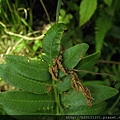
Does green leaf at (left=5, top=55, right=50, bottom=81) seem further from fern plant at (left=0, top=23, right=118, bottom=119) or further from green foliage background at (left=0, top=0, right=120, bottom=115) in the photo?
green foliage background at (left=0, top=0, right=120, bottom=115)

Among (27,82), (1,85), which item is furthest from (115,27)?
(27,82)

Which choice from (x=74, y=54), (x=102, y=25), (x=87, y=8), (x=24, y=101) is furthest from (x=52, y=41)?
(x=102, y=25)

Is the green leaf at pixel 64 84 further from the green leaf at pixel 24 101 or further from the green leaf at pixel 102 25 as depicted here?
the green leaf at pixel 102 25

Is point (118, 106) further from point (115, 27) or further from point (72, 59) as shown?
point (72, 59)

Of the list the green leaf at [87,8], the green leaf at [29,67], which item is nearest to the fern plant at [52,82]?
the green leaf at [29,67]

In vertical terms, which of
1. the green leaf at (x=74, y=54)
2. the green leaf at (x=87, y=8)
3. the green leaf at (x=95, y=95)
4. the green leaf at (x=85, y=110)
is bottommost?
the green leaf at (x=85, y=110)

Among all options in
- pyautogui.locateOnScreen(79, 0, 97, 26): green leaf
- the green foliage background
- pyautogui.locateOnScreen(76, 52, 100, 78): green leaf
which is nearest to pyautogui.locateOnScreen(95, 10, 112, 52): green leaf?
the green foliage background

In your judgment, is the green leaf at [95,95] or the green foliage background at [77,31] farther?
the green foliage background at [77,31]

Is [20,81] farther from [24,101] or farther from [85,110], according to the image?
[85,110]
